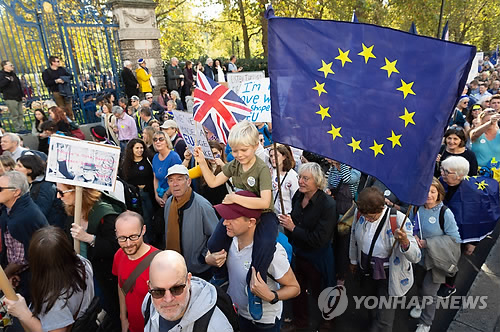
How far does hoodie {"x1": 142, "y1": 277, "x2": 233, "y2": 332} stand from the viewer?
181 cm

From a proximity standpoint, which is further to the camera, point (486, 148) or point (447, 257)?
point (486, 148)

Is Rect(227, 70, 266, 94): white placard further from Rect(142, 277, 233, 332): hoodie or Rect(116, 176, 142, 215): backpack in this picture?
Rect(142, 277, 233, 332): hoodie

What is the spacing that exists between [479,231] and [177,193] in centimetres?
354

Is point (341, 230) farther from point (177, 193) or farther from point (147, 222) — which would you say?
point (147, 222)

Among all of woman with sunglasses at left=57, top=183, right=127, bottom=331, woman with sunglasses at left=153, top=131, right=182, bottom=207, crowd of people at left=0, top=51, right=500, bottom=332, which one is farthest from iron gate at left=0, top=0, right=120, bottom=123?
woman with sunglasses at left=57, top=183, right=127, bottom=331

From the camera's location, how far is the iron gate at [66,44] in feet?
28.4

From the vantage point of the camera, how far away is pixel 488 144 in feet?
17.0

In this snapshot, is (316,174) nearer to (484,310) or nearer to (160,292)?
(160,292)

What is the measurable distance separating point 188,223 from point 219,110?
139 cm

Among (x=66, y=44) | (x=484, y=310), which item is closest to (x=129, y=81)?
(x=66, y=44)

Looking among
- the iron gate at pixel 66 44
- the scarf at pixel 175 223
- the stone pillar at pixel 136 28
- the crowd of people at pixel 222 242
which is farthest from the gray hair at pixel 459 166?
the stone pillar at pixel 136 28

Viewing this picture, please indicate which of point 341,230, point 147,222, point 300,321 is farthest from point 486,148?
point 147,222

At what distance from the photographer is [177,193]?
127 inches

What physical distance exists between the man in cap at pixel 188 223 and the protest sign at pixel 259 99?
94.0 inches
